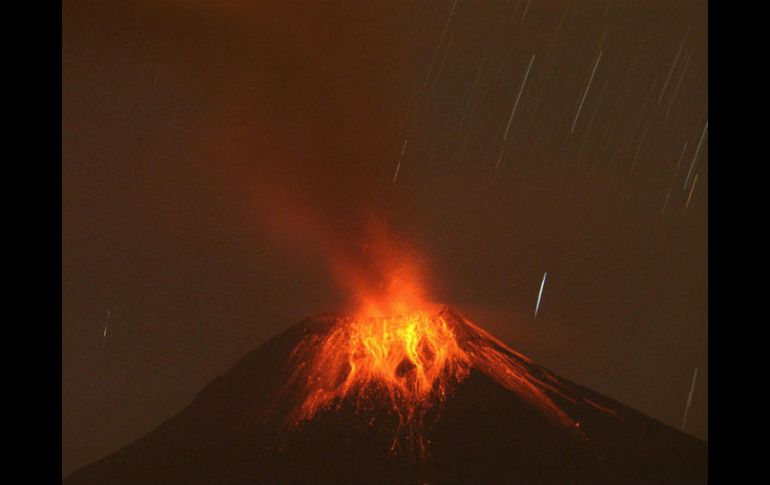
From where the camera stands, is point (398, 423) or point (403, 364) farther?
point (403, 364)

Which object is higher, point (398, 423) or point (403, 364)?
point (403, 364)

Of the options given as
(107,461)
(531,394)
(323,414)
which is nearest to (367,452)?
(323,414)

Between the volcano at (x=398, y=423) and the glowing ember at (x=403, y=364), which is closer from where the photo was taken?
the volcano at (x=398, y=423)

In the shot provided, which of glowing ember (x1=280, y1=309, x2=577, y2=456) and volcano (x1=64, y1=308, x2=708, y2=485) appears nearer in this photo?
volcano (x1=64, y1=308, x2=708, y2=485)

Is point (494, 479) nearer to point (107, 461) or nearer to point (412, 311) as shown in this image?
point (412, 311)
